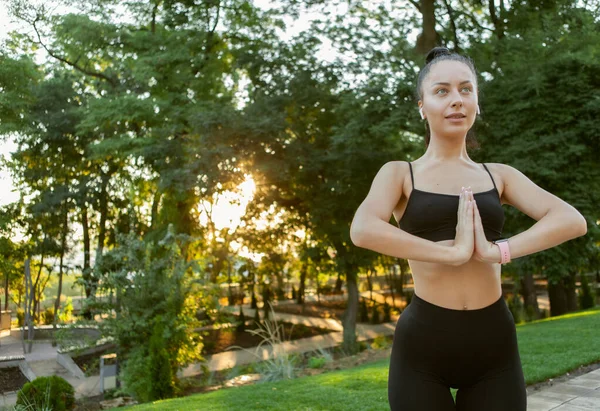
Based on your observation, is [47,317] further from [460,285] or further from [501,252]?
[501,252]

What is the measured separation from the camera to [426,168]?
70.1 inches

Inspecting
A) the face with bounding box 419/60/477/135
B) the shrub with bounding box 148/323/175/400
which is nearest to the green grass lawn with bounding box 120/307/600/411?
the shrub with bounding box 148/323/175/400

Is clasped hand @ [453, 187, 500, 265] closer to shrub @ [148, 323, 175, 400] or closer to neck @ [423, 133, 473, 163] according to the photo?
neck @ [423, 133, 473, 163]

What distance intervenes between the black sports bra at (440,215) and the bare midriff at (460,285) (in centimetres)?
10

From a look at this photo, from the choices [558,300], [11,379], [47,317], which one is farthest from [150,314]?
[47,317]

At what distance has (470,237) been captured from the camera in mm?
1534

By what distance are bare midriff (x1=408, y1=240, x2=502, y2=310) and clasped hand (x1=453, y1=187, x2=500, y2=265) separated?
0.08 m

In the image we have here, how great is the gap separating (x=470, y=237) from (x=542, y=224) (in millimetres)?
281

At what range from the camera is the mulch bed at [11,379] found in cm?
906

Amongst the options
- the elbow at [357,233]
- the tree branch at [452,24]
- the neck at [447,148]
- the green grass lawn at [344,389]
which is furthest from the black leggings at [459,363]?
the tree branch at [452,24]

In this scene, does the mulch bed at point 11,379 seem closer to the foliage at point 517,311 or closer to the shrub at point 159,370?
the shrub at point 159,370

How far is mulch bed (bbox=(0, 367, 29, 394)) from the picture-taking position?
9.06 metres

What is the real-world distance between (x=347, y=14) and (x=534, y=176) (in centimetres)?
611

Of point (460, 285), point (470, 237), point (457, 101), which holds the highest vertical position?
point (457, 101)
